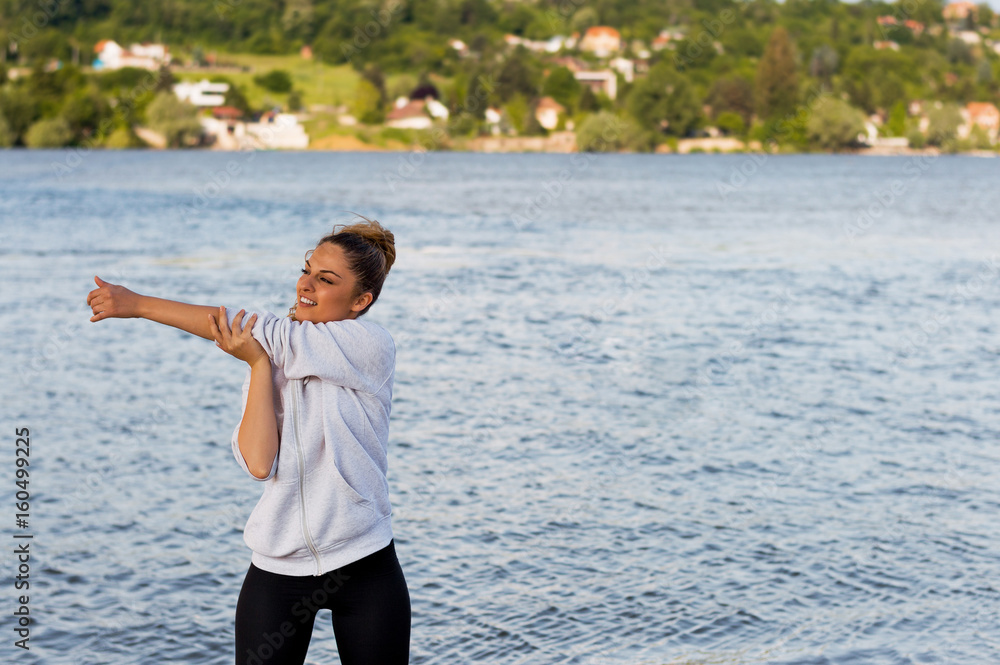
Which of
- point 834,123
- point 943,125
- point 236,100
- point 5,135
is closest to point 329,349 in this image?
point 5,135

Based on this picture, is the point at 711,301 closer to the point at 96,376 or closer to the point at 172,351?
the point at 172,351

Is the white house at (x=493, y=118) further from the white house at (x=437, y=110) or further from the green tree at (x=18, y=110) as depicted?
the green tree at (x=18, y=110)

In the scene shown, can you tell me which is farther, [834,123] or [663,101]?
[663,101]

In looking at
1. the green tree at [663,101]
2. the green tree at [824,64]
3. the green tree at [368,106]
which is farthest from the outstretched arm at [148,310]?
the green tree at [824,64]

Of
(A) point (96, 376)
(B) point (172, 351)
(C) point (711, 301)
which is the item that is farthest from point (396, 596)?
(C) point (711, 301)

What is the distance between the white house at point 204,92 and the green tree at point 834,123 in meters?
82.4

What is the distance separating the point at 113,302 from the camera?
10.3ft

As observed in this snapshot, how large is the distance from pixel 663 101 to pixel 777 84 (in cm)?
1582

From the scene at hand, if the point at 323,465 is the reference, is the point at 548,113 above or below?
above

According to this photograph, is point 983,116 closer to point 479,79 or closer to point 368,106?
point 479,79

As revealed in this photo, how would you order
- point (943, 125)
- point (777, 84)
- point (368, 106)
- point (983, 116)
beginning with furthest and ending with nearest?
1. point (983, 116)
2. point (368, 106)
3. point (943, 125)
4. point (777, 84)

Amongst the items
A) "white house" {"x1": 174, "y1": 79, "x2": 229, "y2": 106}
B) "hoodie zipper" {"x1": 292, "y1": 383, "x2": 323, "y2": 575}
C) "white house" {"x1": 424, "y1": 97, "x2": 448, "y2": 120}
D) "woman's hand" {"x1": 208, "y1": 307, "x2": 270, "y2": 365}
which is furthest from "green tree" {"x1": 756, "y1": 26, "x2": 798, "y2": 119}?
"woman's hand" {"x1": 208, "y1": 307, "x2": 270, "y2": 365}

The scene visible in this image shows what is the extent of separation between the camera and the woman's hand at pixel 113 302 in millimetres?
3140

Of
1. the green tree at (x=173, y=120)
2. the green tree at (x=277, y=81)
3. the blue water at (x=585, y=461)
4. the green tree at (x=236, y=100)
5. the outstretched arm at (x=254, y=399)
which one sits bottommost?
the blue water at (x=585, y=461)
